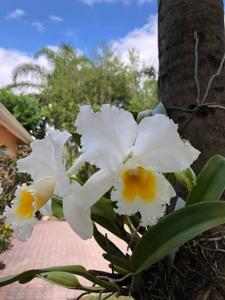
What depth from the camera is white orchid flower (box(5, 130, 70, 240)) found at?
0.90m

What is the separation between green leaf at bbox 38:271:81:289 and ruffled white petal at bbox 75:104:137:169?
0.36m

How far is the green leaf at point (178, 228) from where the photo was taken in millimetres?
849

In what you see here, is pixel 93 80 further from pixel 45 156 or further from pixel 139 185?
pixel 139 185

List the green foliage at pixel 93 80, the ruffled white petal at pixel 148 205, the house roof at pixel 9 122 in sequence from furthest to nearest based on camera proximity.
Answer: the green foliage at pixel 93 80, the house roof at pixel 9 122, the ruffled white petal at pixel 148 205

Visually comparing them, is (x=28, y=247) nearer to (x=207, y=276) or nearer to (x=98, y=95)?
(x=207, y=276)

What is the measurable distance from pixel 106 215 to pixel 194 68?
20.9 inches

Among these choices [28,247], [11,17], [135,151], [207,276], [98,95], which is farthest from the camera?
[11,17]

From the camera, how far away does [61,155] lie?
0.91 meters

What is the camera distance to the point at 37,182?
906 millimetres

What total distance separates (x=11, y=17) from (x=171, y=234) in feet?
72.7

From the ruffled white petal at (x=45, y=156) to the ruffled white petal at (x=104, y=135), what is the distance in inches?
3.9

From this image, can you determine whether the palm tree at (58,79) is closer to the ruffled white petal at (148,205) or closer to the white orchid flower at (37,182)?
the white orchid flower at (37,182)

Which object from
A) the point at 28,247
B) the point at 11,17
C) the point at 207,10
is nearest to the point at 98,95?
the point at 11,17

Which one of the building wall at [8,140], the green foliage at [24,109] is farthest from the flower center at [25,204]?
the green foliage at [24,109]
